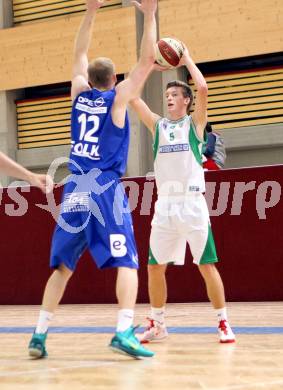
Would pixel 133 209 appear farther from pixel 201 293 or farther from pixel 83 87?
pixel 83 87

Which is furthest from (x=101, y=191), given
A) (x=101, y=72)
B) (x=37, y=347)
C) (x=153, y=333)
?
(x=153, y=333)

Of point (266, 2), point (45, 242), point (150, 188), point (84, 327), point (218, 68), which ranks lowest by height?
point (84, 327)

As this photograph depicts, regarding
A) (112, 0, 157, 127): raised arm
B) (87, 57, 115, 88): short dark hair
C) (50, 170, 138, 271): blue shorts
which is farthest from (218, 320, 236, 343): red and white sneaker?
(87, 57, 115, 88): short dark hair

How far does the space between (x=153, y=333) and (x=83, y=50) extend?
1.91 meters

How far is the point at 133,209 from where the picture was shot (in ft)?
26.7

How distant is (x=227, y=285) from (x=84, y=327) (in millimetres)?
2339

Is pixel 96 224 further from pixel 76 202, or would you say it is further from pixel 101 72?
pixel 101 72

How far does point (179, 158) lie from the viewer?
A: 4934 millimetres

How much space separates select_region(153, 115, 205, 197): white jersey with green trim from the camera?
16.2 feet

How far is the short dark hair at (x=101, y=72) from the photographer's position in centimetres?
419

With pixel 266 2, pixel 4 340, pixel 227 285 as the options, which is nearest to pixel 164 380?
pixel 4 340

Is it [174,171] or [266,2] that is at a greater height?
[266,2]

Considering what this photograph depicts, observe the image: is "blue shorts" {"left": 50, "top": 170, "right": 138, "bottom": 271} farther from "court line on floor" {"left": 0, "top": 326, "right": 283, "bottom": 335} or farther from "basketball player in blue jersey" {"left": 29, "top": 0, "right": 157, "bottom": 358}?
"court line on floor" {"left": 0, "top": 326, "right": 283, "bottom": 335}

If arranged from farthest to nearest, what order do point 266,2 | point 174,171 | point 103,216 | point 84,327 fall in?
point 266,2, point 84,327, point 174,171, point 103,216
